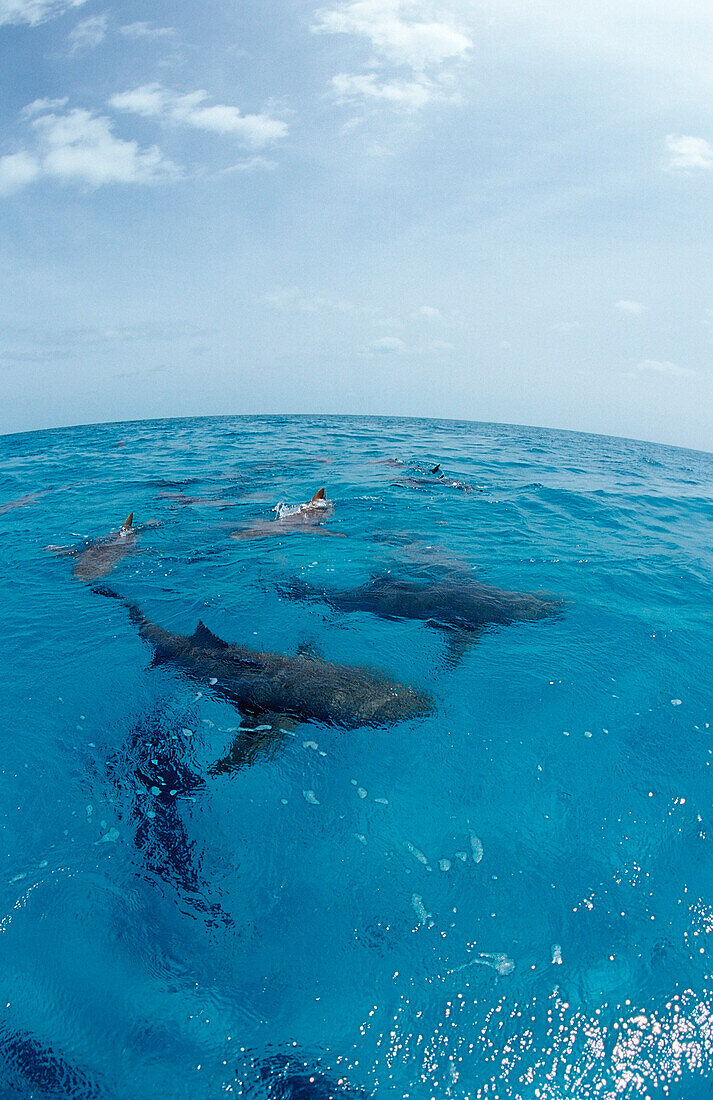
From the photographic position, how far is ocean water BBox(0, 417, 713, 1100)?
3861 millimetres

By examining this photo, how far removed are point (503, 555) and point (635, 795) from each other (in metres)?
6.95

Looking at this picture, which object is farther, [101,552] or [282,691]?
[101,552]

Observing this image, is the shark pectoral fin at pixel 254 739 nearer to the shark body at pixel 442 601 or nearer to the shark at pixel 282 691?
the shark at pixel 282 691

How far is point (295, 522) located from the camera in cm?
1445

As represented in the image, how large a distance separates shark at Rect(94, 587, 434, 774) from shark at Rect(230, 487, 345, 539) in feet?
18.7

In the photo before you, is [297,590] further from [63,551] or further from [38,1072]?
[38,1072]

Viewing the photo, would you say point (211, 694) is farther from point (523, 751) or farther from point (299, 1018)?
point (523, 751)

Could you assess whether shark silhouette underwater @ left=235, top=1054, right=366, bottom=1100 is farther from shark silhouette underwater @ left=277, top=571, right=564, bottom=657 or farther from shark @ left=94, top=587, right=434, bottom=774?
shark silhouette underwater @ left=277, top=571, right=564, bottom=657

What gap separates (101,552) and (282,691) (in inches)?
304

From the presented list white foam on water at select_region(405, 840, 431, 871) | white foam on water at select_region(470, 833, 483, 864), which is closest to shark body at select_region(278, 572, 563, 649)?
white foam on water at select_region(470, 833, 483, 864)

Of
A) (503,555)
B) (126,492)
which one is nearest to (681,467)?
(503,555)

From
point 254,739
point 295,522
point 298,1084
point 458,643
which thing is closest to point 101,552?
point 295,522

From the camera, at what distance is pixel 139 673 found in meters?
7.70

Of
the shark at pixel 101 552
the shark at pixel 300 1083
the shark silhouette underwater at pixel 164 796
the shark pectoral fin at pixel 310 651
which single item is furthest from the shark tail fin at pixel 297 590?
the shark at pixel 300 1083
